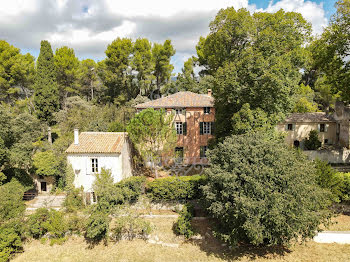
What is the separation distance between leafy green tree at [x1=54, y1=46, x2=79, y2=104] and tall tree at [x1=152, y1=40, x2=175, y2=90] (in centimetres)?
1750

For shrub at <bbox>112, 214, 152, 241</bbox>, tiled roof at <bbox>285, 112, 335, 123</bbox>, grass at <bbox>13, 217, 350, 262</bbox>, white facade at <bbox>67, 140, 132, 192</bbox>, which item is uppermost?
tiled roof at <bbox>285, 112, 335, 123</bbox>

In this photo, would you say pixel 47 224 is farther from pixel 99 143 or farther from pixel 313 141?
pixel 313 141

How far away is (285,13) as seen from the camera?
22.8m

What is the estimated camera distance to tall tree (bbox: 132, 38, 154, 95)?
47250 mm

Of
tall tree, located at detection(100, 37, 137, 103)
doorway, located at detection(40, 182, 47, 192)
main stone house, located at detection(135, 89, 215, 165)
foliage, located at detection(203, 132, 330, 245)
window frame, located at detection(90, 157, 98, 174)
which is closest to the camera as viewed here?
foliage, located at detection(203, 132, 330, 245)

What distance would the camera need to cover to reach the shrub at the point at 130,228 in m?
17.1

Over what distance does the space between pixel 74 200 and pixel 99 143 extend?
19.2 feet

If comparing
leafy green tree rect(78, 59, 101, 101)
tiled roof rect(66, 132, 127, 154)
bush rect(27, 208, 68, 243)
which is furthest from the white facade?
leafy green tree rect(78, 59, 101, 101)

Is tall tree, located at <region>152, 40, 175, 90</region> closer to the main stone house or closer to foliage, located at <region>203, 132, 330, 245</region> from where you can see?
the main stone house

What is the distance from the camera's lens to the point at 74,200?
814 inches

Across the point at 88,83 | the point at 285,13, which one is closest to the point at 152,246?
the point at 285,13

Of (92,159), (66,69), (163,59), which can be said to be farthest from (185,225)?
(66,69)

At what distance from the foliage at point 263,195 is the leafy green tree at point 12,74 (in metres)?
38.6

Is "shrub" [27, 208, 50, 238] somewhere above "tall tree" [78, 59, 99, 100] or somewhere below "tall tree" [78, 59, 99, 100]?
below
